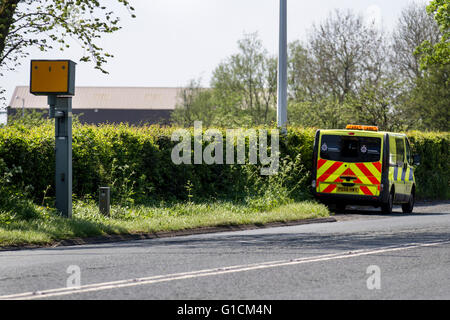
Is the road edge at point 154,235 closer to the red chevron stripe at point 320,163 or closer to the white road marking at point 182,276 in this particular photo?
the red chevron stripe at point 320,163

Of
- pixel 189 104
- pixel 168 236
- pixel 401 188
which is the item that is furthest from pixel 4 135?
pixel 189 104

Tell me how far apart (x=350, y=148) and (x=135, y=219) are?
7.50m

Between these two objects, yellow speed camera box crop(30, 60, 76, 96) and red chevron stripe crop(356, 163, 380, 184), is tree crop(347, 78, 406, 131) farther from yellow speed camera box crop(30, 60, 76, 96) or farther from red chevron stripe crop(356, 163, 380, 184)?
yellow speed camera box crop(30, 60, 76, 96)

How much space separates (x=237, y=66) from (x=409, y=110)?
1503cm

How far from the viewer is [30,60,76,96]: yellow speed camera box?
13211mm

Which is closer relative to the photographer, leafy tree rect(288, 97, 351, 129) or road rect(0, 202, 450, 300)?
road rect(0, 202, 450, 300)

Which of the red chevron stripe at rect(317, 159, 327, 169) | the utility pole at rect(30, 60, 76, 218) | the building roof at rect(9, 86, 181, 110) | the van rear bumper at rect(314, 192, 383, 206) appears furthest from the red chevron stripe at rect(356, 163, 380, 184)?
the building roof at rect(9, 86, 181, 110)

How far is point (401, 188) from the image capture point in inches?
806

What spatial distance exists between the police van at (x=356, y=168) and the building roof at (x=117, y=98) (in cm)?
7240

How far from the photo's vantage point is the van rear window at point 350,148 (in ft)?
63.1

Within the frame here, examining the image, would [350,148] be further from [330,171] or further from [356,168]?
[330,171]

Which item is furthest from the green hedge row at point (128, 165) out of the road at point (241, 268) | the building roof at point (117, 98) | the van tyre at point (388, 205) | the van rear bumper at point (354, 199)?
the building roof at point (117, 98)

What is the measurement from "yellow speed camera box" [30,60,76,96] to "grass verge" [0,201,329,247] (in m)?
2.45
